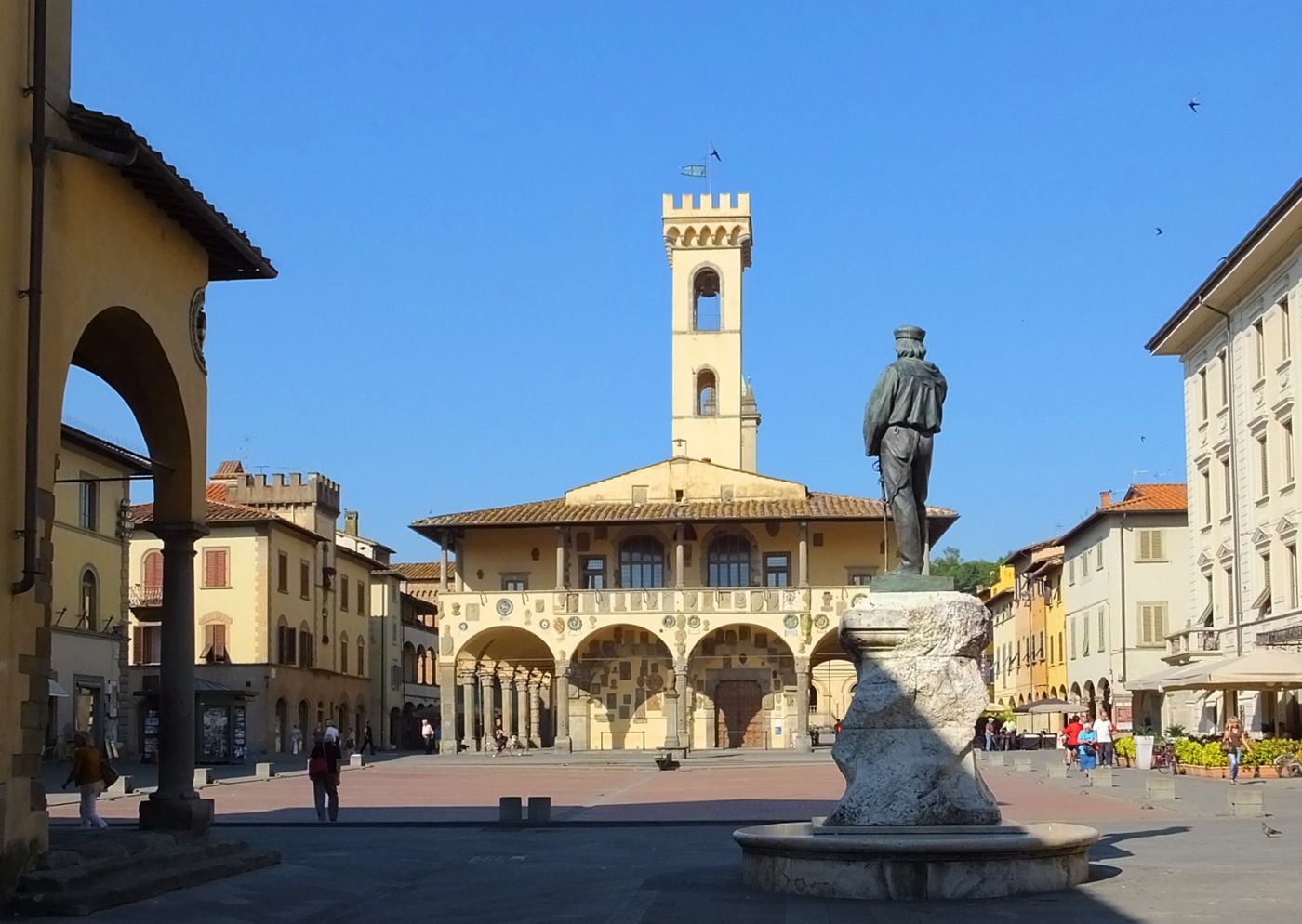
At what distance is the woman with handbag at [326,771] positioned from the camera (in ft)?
77.0

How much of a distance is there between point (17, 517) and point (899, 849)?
6.79 m

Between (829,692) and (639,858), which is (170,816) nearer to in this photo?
(639,858)

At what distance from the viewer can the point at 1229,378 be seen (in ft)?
134

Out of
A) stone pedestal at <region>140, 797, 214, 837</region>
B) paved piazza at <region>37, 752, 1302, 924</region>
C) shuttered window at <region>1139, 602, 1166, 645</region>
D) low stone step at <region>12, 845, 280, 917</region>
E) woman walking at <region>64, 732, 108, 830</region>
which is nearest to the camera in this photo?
paved piazza at <region>37, 752, 1302, 924</region>

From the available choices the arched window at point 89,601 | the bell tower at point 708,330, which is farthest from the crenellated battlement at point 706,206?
the arched window at point 89,601

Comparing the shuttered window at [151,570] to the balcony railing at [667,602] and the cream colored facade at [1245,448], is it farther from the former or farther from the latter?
the cream colored facade at [1245,448]

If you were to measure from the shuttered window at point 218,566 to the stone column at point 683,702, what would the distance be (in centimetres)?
1531

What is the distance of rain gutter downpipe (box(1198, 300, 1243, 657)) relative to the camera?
131 ft

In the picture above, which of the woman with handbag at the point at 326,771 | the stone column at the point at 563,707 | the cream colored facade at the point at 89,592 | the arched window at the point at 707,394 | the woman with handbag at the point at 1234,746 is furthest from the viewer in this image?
the arched window at the point at 707,394

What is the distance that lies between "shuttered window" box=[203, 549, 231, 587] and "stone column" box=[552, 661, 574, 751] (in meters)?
11.9

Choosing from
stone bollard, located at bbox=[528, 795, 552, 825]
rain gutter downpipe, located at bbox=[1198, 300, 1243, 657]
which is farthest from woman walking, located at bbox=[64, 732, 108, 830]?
rain gutter downpipe, located at bbox=[1198, 300, 1243, 657]

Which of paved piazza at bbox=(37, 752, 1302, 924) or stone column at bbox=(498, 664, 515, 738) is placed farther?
stone column at bbox=(498, 664, 515, 738)

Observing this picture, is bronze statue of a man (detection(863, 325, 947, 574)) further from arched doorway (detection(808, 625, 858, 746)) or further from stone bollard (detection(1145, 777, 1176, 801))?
arched doorway (detection(808, 625, 858, 746))

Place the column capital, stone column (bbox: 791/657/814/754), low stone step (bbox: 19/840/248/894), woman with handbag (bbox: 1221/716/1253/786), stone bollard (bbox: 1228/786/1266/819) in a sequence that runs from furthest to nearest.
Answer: stone column (bbox: 791/657/814/754) < woman with handbag (bbox: 1221/716/1253/786) < stone bollard (bbox: 1228/786/1266/819) < the column capital < low stone step (bbox: 19/840/248/894)
